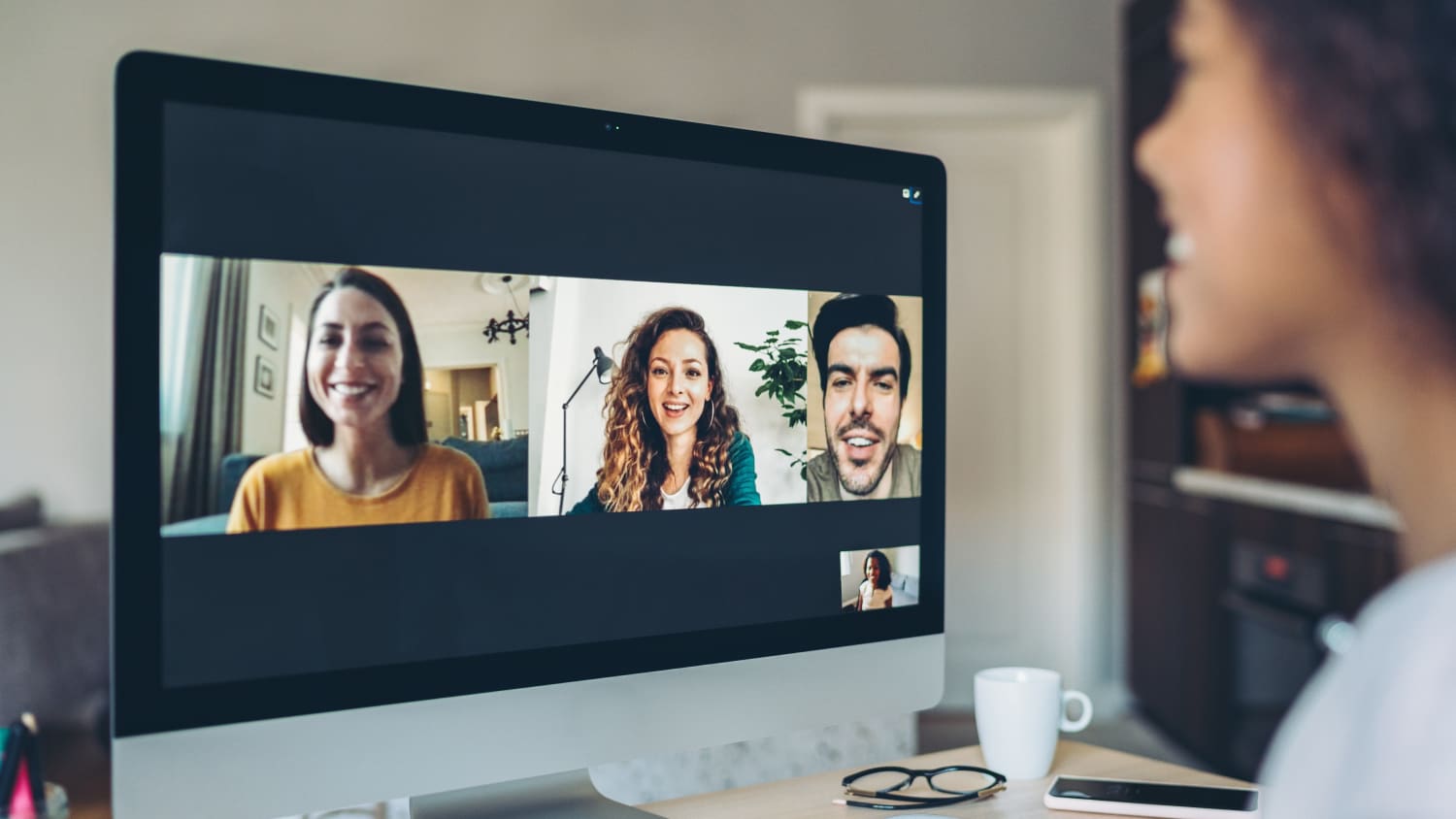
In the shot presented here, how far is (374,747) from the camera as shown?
2.39 feet

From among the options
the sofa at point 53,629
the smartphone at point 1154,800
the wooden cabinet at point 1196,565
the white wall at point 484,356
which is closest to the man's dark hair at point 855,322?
the white wall at point 484,356

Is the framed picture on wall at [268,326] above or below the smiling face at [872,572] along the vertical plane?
above

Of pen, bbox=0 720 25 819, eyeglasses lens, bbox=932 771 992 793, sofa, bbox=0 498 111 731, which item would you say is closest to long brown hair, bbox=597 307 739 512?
eyeglasses lens, bbox=932 771 992 793

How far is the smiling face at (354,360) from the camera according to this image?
2.35ft

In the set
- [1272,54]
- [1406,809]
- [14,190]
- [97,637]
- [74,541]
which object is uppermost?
[14,190]

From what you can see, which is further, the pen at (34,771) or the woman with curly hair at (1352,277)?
the pen at (34,771)

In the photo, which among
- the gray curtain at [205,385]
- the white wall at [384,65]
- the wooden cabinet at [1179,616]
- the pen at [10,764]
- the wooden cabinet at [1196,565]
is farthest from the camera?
the white wall at [384,65]

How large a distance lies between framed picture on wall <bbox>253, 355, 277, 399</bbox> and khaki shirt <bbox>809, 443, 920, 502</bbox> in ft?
1.34

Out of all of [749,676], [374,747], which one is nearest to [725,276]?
[749,676]

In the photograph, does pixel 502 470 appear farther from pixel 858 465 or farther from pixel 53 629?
pixel 53 629

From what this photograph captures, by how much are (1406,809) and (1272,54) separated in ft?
0.83

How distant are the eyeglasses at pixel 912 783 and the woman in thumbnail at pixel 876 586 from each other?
0.15 meters

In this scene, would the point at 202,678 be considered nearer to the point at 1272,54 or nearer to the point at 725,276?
the point at 725,276

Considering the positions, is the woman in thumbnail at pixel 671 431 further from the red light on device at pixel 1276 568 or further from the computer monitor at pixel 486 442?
the red light on device at pixel 1276 568
